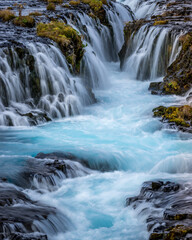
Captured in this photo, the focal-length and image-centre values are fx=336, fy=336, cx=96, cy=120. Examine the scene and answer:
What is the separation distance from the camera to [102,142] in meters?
10.9

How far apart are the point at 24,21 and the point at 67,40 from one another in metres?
4.12

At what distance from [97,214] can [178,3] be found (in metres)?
22.5

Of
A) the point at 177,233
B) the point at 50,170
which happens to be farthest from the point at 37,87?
the point at 177,233

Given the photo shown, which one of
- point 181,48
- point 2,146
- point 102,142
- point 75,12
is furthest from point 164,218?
point 75,12

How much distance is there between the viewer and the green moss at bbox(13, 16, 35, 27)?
722 inches

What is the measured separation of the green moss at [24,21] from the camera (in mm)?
18344

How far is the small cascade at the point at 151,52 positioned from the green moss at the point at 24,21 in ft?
19.3

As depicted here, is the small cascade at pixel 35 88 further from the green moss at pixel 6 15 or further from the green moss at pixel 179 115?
the green moss at pixel 6 15

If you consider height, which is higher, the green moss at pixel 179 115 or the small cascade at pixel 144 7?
the small cascade at pixel 144 7

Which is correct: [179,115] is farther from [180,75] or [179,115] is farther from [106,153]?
[180,75]

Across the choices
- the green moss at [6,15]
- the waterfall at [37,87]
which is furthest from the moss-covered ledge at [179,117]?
the green moss at [6,15]

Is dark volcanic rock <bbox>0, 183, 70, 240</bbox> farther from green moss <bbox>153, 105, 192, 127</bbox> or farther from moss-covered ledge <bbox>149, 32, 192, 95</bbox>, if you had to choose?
moss-covered ledge <bbox>149, 32, 192, 95</bbox>

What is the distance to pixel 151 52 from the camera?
17766 mm

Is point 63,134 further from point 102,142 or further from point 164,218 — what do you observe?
point 164,218
